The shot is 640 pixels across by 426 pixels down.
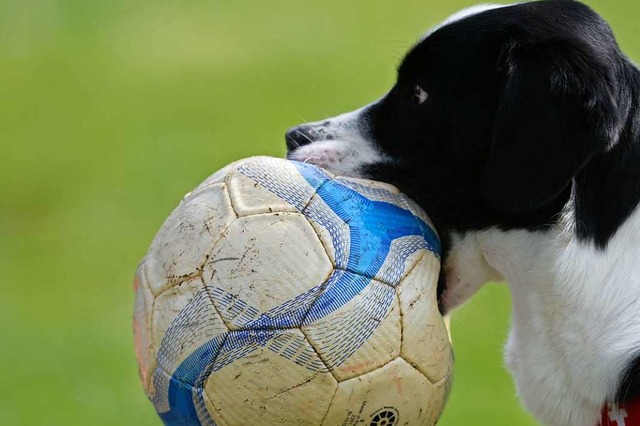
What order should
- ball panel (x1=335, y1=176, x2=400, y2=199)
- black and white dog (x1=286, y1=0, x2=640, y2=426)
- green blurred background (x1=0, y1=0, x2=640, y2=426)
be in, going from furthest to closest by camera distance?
green blurred background (x1=0, y1=0, x2=640, y2=426) → ball panel (x1=335, y1=176, x2=400, y2=199) → black and white dog (x1=286, y1=0, x2=640, y2=426)

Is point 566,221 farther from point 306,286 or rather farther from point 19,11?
point 19,11

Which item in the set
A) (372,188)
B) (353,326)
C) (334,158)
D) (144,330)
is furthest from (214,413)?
(334,158)

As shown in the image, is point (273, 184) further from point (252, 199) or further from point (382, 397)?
point (382, 397)

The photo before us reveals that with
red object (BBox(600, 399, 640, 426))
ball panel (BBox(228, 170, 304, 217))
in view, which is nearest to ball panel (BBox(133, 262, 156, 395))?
ball panel (BBox(228, 170, 304, 217))

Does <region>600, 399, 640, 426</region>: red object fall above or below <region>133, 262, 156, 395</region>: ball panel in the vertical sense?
below

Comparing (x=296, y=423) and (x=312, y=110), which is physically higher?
(x=296, y=423)

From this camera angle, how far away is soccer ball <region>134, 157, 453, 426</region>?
296 cm

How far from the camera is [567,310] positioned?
314 centimetres

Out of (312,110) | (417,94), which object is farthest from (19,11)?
(417,94)

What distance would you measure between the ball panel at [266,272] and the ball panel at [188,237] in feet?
0.13

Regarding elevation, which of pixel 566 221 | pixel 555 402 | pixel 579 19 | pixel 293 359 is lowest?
pixel 555 402

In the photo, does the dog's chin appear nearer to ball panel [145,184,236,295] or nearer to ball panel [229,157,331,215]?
ball panel [229,157,331,215]

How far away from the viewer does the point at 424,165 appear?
3.31 metres

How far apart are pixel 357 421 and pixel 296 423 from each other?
15 cm
